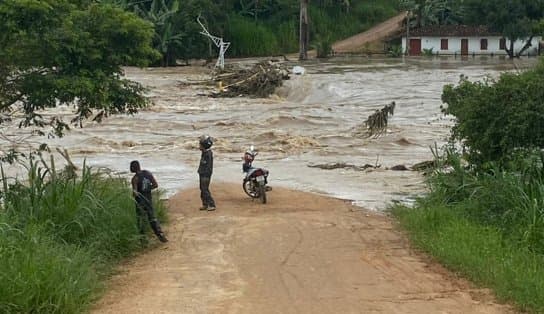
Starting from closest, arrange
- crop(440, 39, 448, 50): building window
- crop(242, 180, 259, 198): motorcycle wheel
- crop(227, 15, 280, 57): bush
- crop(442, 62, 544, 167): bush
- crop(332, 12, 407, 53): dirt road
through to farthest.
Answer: crop(442, 62, 544, 167): bush
crop(242, 180, 259, 198): motorcycle wheel
crop(440, 39, 448, 50): building window
crop(227, 15, 280, 57): bush
crop(332, 12, 407, 53): dirt road

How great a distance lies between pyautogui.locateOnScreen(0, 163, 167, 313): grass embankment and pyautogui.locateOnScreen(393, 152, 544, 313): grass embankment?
4.02m

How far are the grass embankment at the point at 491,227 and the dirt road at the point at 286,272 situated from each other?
24cm

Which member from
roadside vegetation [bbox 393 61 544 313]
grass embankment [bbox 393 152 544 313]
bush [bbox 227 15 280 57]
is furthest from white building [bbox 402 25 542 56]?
grass embankment [bbox 393 152 544 313]

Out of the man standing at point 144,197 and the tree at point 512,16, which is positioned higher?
the tree at point 512,16

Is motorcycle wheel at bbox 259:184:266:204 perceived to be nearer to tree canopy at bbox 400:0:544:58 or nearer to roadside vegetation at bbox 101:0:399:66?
roadside vegetation at bbox 101:0:399:66

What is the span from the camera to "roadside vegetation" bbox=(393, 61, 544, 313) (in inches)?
372

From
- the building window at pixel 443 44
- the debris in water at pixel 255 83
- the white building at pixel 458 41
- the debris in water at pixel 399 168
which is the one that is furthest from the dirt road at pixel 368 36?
the debris in water at pixel 399 168

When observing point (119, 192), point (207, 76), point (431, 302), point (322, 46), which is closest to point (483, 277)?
point (431, 302)

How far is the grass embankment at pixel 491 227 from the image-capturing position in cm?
902

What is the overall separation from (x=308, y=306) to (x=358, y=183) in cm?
1099

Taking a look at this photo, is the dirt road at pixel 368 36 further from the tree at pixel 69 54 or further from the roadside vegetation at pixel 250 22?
the tree at pixel 69 54

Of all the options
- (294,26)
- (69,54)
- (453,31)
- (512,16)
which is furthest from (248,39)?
(69,54)

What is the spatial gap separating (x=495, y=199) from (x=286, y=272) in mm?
3756

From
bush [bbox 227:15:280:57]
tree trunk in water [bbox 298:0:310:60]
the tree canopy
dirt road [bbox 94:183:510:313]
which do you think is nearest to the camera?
dirt road [bbox 94:183:510:313]
